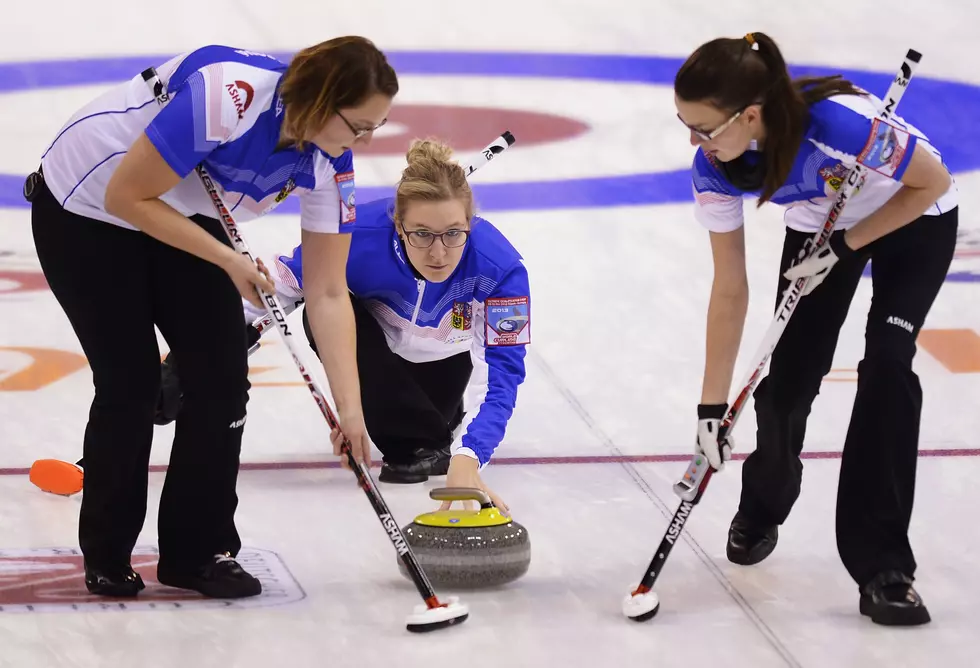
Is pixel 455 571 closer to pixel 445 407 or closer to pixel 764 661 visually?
pixel 764 661

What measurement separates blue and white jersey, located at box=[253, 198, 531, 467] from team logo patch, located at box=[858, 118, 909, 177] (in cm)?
92

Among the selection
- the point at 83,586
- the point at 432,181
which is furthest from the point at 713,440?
the point at 83,586

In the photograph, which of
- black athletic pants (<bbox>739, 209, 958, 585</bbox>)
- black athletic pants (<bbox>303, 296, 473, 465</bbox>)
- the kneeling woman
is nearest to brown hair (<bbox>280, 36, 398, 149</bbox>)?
the kneeling woman

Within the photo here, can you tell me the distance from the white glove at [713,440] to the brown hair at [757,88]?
0.47 meters

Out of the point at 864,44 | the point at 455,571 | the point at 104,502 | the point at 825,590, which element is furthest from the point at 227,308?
the point at 864,44

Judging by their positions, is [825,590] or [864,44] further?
[864,44]

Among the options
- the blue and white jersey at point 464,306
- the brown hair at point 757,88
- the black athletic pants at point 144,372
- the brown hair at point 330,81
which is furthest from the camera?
the blue and white jersey at point 464,306

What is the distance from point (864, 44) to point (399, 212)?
227 inches

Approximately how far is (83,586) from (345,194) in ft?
3.02

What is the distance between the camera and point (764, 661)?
2553 mm

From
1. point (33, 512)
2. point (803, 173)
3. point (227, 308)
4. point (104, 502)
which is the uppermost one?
point (803, 173)

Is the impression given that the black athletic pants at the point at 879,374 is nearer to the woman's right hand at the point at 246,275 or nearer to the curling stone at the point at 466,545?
the curling stone at the point at 466,545

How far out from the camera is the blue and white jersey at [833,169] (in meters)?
2.65

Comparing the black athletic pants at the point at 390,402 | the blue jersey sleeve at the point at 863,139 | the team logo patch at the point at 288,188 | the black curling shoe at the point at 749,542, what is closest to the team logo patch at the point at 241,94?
the team logo patch at the point at 288,188
